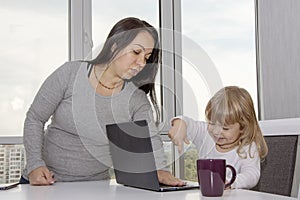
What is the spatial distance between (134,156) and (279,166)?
613mm

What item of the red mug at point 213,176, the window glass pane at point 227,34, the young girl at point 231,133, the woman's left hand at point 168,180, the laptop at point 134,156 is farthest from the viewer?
the window glass pane at point 227,34

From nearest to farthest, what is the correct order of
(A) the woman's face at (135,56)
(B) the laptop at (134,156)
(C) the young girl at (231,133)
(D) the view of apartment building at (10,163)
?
(B) the laptop at (134,156) < (A) the woman's face at (135,56) < (C) the young girl at (231,133) < (D) the view of apartment building at (10,163)

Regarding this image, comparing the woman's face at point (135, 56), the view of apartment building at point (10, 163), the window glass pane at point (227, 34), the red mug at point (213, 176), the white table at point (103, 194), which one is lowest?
Answer: the view of apartment building at point (10, 163)

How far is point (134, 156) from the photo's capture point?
127cm

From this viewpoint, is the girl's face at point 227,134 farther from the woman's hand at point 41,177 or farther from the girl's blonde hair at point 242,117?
the woman's hand at point 41,177

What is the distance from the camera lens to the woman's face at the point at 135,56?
1.43 m

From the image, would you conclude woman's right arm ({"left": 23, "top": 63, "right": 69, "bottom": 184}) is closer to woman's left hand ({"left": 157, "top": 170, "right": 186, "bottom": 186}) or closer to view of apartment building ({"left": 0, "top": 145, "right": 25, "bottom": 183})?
woman's left hand ({"left": 157, "top": 170, "right": 186, "bottom": 186})

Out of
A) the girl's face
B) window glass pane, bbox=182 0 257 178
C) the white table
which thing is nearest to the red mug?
the white table

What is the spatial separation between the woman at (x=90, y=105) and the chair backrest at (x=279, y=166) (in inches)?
18.5

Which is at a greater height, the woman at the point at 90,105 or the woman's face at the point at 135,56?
the woman's face at the point at 135,56

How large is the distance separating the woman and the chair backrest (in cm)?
47

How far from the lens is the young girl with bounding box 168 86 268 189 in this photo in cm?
154

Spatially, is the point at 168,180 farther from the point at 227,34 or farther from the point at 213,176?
the point at 227,34

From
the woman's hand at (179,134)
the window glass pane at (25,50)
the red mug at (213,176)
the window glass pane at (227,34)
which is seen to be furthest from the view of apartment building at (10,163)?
the red mug at (213,176)
